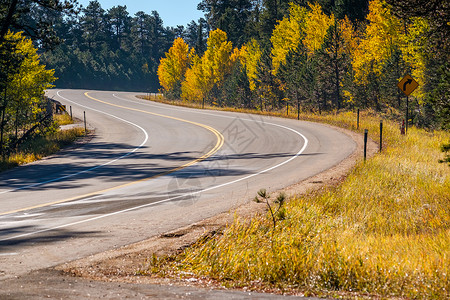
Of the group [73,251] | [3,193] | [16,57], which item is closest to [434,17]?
[73,251]

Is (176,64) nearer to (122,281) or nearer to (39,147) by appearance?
(39,147)

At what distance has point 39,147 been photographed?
2450 cm

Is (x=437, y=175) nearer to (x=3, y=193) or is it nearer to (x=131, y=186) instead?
(x=131, y=186)

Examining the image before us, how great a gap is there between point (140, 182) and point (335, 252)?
8916 millimetres

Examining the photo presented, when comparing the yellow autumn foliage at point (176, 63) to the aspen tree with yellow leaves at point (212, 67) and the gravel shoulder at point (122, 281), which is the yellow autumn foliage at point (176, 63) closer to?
the aspen tree with yellow leaves at point (212, 67)

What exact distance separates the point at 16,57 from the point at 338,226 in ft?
71.7

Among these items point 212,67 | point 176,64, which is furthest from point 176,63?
point 212,67

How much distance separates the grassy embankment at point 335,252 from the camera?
591 cm

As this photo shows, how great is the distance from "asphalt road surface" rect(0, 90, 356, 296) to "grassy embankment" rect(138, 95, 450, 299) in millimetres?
1756

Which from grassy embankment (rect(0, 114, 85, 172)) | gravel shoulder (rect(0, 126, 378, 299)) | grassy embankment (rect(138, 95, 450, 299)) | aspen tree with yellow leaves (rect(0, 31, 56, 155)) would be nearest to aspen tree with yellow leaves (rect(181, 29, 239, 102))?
grassy embankment (rect(0, 114, 85, 172))

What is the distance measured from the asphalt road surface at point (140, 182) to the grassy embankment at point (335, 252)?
176 centimetres

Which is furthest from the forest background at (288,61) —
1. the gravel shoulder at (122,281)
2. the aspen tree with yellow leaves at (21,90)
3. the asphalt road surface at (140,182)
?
the gravel shoulder at (122,281)

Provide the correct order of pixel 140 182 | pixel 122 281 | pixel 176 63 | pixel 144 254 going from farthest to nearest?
pixel 176 63, pixel 140 182, pixel 144 254, pixel 122 281

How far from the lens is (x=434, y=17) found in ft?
45.1
